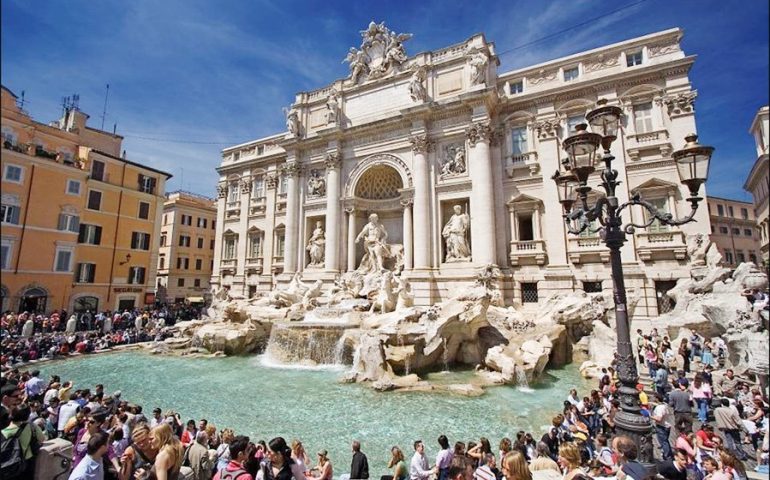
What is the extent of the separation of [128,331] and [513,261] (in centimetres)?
1836

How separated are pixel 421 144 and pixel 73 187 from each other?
17.7 m

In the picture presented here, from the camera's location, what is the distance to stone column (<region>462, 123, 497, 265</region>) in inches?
692

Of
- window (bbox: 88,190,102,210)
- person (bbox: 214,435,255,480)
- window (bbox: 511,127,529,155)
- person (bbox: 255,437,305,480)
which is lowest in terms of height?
person (bbox: 255,437,305,480)

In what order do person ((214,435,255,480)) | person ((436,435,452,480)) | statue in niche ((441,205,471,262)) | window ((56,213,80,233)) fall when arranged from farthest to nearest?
statue in niche ((441,205,471,262)) → person ((436,435,452,480)) → window ((56,213,80,233)) → person ((214,435,255,480))

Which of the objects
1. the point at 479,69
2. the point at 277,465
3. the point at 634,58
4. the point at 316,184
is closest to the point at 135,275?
the point at 316,184

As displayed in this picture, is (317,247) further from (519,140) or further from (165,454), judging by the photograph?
(165,454)

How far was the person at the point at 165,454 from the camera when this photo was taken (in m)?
3.38

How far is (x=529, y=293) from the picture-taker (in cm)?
1756

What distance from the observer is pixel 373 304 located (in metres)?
15.6

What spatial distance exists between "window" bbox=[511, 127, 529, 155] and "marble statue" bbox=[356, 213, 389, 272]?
8148 millimetres

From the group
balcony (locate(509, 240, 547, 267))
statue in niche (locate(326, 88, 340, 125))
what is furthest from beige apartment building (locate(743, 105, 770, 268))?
statue in niche (locate(326, 88, 340, 125))

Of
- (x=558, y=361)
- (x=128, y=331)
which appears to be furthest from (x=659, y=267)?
(x=128, y=331)

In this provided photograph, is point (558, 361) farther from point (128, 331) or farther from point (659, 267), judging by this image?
point (128, 331)

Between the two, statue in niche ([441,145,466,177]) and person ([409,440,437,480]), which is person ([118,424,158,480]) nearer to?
person ([409,440,437,480])
